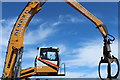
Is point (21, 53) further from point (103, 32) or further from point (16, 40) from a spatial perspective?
point (103, 32)

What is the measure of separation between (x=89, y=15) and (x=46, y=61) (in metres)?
4.54

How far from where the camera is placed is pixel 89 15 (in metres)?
16.5

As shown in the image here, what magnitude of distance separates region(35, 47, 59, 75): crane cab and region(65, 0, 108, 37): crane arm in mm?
3399

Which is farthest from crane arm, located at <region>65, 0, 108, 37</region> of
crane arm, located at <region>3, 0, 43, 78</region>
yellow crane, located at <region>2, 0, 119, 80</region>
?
crane arm, located at <region>3, 0, 43, 78</region>

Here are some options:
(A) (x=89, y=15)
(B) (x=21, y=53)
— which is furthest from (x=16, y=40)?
(A) (x=89, y=15)

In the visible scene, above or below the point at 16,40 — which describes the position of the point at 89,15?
above

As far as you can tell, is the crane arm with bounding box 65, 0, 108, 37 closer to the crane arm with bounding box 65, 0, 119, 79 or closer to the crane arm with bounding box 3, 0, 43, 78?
the crane arm with bounding box 65, 0, 119, 79

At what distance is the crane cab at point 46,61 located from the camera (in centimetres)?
1617

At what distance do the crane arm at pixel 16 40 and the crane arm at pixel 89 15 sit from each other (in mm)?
3158

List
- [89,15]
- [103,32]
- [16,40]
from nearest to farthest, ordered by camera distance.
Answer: [103,32]
[89,15]
[16,40]

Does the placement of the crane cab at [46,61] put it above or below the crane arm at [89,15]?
below

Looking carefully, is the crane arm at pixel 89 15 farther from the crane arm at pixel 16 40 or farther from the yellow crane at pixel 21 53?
the crane arm at pixel 16 40

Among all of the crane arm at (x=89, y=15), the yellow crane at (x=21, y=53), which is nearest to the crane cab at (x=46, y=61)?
the yellow crane at (x=21, y=53)

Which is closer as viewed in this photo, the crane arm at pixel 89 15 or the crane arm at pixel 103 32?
the crane arm at pixel 103 32
